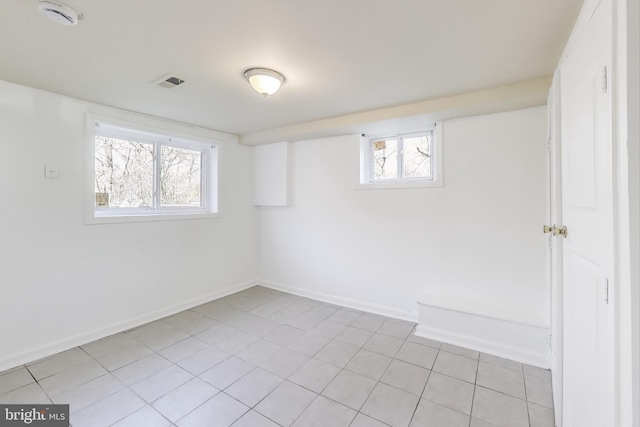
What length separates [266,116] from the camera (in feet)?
10.1

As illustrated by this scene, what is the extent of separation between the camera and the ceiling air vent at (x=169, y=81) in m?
2.09

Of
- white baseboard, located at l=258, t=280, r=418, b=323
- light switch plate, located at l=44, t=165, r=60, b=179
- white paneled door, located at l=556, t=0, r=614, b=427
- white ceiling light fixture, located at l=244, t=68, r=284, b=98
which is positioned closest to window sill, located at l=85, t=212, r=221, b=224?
light switch plate, located at l=44, t=165, r=60, b=179

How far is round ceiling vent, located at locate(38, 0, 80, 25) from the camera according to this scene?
1296 millimetres

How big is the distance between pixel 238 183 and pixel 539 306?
374 cm

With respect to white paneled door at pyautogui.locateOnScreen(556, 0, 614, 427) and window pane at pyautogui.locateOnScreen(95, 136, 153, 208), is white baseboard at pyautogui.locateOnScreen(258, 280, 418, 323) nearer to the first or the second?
white paneled door at pyautogui.locateOnScreen(556, 0, 614, 427)

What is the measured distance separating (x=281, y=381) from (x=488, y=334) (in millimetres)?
1799

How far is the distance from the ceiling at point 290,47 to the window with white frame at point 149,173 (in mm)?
522

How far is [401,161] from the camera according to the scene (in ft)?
10.7

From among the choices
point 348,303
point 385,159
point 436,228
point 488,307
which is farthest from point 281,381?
point 385,159

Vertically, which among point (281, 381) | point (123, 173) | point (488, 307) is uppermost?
point (123, 173)

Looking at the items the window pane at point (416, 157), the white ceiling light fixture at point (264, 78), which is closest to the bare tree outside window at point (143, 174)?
the white ceiling light fixture at point (264, 78)

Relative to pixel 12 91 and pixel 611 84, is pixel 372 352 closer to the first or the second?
pixel 611 84

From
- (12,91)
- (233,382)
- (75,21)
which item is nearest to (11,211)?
(12,91)

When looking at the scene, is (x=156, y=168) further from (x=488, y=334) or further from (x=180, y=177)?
(x=488, y=334)
